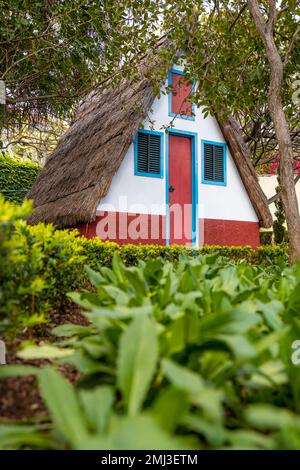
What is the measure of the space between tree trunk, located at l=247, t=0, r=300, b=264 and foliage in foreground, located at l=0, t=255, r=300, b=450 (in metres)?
4.05

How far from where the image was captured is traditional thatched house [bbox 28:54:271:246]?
31.0 feet

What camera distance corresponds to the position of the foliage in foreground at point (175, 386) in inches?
43.6

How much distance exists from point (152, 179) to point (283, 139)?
4.61 metres

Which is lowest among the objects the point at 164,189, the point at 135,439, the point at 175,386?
the point at 135,439

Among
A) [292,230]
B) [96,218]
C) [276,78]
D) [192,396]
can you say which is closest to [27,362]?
[192,396]

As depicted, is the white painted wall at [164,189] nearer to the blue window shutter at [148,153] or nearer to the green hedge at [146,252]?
the blue window shutter at [148,153]

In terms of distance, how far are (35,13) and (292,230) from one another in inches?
216

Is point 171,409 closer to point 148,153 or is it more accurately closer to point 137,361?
point 137,361

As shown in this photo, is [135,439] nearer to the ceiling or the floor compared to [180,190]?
nearer to the floor

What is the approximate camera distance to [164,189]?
10.6m

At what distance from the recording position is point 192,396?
118 cm

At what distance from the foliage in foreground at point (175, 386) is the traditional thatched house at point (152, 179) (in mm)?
7154

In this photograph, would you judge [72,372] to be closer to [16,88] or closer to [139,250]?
[139,250]

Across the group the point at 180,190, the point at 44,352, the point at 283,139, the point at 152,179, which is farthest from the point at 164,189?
the point at 44,352
